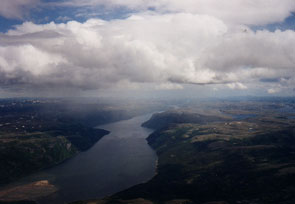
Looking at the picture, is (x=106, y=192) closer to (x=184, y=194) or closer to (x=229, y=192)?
(x=184, y=194)

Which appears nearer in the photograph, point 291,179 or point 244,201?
point 244,201

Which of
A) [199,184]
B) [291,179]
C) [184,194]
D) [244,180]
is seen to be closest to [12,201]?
[184,194]

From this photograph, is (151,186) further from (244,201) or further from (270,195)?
(270,195)

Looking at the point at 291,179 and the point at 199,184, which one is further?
the point at 199,184

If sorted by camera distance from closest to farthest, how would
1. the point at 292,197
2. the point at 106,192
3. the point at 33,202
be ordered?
1. the point at 292,197
2. the point at 33,202
3. the point at 106,192

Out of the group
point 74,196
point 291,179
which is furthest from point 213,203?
point 74,196

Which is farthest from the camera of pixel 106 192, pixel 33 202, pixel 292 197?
pixel 106 192

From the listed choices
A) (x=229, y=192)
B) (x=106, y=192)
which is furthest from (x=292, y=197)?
(x=106, y=192)
